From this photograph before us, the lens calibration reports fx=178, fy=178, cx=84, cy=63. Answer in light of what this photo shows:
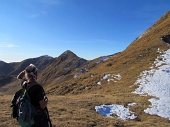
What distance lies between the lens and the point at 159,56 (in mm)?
40312

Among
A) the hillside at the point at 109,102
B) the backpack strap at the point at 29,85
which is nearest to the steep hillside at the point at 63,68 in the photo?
the hillside at the point at 109,102

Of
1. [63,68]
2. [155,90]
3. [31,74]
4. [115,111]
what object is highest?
[63,68]

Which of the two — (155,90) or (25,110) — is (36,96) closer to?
(25,110)

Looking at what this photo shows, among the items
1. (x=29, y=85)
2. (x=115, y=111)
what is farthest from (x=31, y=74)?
(x=115, y=111)

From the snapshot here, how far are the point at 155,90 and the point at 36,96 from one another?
2243cm

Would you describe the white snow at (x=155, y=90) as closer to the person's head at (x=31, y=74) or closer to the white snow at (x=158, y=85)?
the white snow at (x=158, y=85)

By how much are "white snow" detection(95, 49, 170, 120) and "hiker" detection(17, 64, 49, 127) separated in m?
11.1

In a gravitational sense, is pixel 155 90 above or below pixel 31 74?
below

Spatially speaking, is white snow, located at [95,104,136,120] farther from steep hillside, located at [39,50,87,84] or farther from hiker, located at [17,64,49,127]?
steep hillside, located at [39,50,87,84]

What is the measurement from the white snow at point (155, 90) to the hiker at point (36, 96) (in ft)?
36.3

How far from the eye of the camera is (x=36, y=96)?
5.19 metres

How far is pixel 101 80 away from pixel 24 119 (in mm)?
31112

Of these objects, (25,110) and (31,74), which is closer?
(25,110)

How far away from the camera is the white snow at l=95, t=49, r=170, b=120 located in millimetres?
16469
